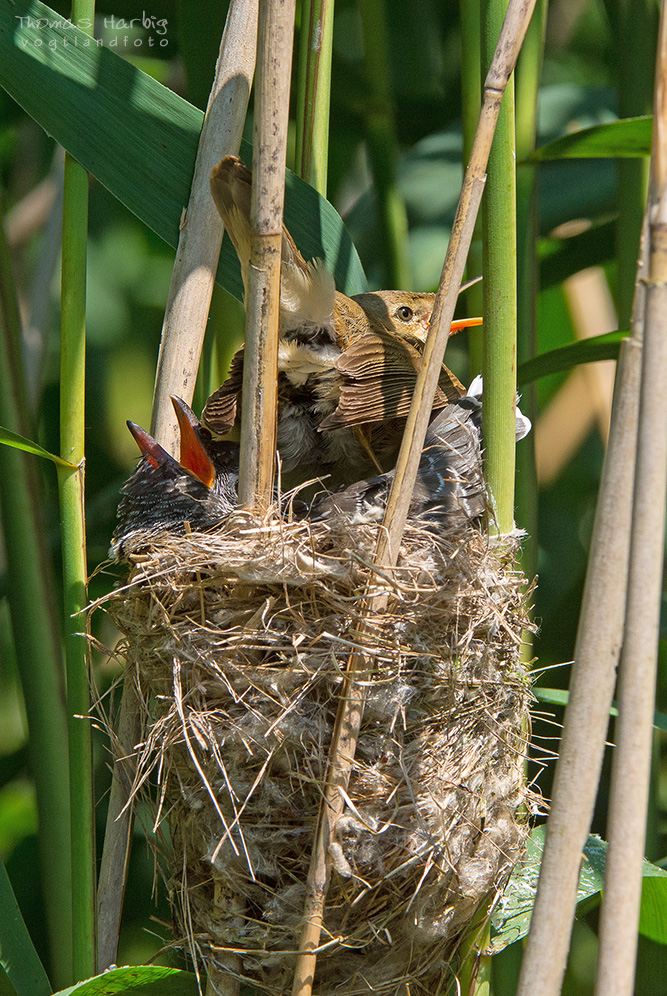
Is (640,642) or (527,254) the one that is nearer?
(640,642)

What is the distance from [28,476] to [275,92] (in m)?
0.64

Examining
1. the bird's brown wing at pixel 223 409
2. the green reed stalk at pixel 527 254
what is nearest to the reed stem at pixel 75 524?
the bird's brown wing at pixel 223 409

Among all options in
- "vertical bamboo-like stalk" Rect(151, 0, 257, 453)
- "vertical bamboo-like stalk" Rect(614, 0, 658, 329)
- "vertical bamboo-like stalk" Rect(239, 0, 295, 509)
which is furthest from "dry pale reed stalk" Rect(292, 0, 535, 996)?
"vertical bamboo-like stalk" Rect(614, 0, 658, 329)

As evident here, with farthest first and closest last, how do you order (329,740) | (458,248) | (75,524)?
(75,524) < (329,740) < (458,248)

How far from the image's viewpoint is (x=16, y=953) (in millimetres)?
1020

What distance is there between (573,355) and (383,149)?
0.71m

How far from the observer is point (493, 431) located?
847 millimetres

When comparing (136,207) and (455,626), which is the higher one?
(136,207)

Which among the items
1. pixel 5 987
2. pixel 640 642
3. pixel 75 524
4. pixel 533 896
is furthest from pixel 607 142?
pixel 5 987

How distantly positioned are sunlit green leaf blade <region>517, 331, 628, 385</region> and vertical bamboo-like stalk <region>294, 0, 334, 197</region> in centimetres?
39

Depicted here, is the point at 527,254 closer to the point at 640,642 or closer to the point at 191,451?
the point at 191,451

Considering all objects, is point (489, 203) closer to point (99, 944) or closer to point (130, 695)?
point (130, 695)

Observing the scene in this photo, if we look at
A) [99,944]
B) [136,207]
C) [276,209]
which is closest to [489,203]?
[276,209]

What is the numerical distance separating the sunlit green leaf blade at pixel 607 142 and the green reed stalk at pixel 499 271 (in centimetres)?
5
